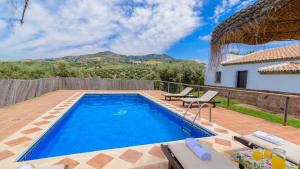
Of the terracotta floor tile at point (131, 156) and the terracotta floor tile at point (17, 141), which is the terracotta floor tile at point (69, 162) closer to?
the terracotta floor tile at point (131, 156)

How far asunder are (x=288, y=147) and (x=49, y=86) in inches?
520

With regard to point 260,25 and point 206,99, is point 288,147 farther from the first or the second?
point 206,99

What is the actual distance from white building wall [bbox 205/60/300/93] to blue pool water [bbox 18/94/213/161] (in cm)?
307

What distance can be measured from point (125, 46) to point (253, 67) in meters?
15.1

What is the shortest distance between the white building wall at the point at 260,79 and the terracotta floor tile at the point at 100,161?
565cm

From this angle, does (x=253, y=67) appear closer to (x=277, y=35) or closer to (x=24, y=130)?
(x=277, y=35)

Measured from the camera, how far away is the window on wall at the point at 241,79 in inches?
520

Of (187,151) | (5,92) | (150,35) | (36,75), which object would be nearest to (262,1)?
(187,151)

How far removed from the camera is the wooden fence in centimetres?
718

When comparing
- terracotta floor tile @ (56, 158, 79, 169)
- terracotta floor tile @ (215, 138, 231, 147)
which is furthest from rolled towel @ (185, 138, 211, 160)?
terracotta floor tile @ (56, 158, 79, 169)

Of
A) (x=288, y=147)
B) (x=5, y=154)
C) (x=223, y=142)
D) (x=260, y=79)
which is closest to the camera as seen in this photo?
(x=288, y=147)

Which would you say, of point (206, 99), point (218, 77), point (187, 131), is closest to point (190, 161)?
point (187, 131)

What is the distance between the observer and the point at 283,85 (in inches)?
380

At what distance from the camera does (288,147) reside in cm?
253
